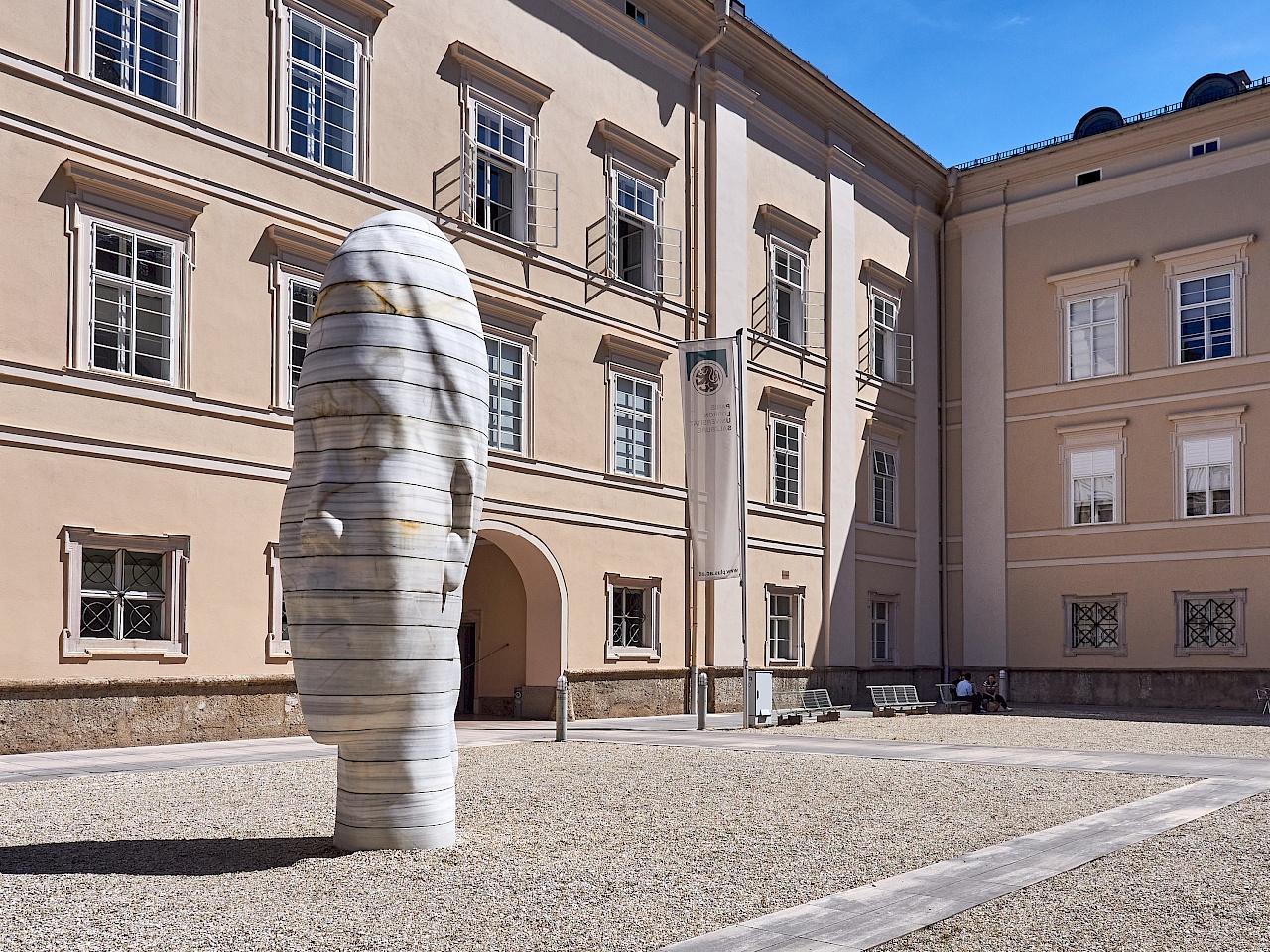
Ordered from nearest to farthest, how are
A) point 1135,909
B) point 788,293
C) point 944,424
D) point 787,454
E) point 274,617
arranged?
point 1135,909, point 274,617, point 787,454, point 788,293, point 944,424

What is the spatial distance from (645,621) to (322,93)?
35.9ft

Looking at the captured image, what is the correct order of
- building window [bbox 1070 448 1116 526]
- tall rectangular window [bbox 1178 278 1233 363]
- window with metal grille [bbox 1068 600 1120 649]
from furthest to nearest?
building window [bbox 1070 448 1116 526]
window with metal grille [bbox 1068 600 1120 649]
tall rectangular window [bbox 1178 278 1233 363]

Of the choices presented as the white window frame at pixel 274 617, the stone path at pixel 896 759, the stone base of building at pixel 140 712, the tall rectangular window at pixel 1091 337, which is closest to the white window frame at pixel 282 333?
the white window frame at pixel 274 617

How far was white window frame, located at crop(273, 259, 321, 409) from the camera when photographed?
705 inches

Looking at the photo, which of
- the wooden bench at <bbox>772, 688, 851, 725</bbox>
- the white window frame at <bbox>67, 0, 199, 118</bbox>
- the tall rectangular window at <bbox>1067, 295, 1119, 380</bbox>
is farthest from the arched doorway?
the tall rectangular window at <bbox>1067, 295, 1119, 380</bbox>

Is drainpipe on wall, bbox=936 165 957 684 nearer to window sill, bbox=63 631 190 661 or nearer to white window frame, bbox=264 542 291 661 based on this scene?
white window frame, bbox=264 542 291 661

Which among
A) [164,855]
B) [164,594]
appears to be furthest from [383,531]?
[164,594]

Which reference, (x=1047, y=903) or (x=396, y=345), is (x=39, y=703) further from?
(x=1047, y=903)

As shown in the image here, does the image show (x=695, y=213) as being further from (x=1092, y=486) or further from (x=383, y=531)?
(x=383, y=531)

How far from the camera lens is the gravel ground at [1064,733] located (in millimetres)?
17734

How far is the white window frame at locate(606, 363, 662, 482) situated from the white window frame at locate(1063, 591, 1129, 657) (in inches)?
495

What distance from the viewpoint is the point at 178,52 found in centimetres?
1700

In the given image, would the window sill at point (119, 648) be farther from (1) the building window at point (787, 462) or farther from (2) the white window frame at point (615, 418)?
(1) the building window at point (787, 462)

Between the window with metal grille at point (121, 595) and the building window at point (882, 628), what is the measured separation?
18.7 m
